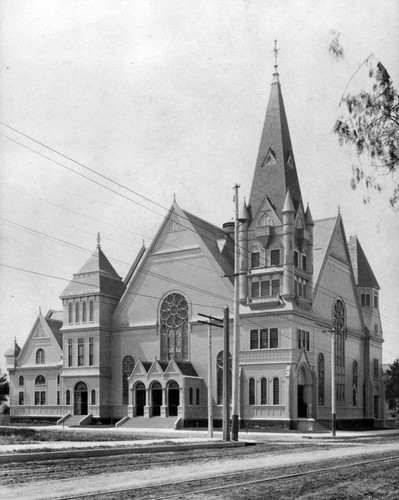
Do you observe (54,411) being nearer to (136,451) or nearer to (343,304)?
(343,304)

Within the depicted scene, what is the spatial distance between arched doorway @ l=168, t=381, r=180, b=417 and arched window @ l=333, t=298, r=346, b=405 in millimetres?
14669

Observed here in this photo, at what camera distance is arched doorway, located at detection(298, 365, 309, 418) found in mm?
58688

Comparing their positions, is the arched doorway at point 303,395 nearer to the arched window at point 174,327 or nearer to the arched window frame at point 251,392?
the arched window frame at point 251,392

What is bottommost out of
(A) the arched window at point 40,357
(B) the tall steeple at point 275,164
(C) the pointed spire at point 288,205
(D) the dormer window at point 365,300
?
(A) the arched window at point 40,357

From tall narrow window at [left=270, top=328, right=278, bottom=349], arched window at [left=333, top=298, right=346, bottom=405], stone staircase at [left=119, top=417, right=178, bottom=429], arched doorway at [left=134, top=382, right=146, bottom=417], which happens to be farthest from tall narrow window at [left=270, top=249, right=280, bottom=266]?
arched doorway at [left=134, top=382, right=146, bottom=417]

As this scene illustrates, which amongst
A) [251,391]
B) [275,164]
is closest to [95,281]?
[251,391]

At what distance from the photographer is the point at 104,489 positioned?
13.7 m

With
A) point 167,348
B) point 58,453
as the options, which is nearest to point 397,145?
point 58,453

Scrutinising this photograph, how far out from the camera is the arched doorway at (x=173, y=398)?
195ft

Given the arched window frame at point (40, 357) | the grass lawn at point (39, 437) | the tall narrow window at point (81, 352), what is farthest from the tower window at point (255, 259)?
the grass lawn at point (39, 437)

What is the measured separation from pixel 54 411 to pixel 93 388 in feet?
18.7

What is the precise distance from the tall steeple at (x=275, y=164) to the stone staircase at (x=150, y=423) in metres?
18.6

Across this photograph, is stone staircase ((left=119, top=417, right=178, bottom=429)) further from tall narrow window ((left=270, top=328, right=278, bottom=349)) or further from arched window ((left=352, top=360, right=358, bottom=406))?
arched window ((left=352, top=360, right=358, bottom=406))

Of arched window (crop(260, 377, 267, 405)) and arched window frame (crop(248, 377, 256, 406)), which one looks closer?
arched window (crop(260, 377, 267, 405))
